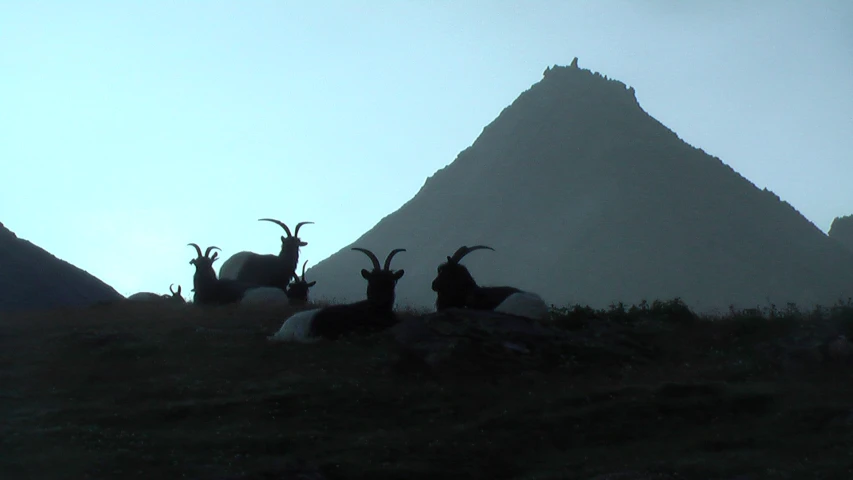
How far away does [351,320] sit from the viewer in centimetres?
2077

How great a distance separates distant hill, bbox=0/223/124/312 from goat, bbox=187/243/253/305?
412 cm

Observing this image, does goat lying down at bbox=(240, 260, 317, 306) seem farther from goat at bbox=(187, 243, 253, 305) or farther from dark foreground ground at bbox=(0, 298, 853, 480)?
dark foreground ground at bbox=(0, 298, 853, 480)

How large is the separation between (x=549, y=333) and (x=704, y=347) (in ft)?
11.2

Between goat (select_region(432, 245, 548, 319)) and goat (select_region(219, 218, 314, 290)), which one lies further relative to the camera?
goat (select_region(219, 218, 314, 290))

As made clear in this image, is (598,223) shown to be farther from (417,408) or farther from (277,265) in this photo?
(417,408)

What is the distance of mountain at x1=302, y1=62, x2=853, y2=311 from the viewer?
7475cm

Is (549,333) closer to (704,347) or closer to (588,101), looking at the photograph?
(704,347)

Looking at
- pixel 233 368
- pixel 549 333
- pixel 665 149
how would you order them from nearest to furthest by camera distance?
1. pixel 233 368
2. pixel 549 333
3. pixel 665 149

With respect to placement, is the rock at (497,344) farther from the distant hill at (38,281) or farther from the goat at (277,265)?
the distant hill at (38,281)

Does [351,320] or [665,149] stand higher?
[665,149]

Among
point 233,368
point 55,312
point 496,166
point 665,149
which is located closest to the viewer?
point 233,368

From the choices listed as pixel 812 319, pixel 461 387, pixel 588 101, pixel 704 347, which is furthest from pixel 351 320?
pixel 588 101

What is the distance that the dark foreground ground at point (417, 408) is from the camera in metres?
11.9

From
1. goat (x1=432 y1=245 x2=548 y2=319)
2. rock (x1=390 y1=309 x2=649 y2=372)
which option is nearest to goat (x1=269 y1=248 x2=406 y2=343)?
rock (x1=390 y1=309 x2=649 y2=372)
